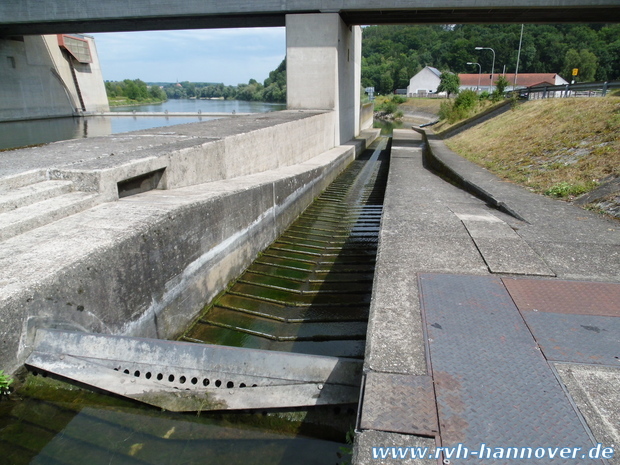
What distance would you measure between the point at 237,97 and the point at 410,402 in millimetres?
114325

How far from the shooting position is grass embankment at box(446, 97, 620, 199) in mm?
8062

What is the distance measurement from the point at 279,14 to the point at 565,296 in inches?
684

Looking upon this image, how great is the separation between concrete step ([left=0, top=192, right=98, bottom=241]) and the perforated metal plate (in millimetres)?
3628

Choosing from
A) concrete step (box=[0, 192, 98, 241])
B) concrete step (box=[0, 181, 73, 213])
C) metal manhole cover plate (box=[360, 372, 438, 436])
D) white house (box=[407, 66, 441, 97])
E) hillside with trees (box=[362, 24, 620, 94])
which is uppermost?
hillside with trees (box=[362, 24, 620, 94])

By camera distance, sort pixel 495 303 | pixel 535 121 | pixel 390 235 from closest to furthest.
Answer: pixel 495 303, pixel 390 235, pixel 535 121

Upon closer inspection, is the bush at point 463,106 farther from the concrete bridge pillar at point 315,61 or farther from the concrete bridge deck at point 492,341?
the concrete bridge deck at point 492,341

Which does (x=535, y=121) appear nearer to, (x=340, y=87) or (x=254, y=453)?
(x=340, y=87)

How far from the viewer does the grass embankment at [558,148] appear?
8.06m

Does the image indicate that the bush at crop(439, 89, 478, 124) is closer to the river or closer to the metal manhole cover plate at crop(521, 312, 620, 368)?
the river

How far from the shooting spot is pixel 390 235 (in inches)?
204

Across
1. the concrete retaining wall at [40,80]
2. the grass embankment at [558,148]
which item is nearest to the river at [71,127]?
the concrete retaining wall at [40,80]

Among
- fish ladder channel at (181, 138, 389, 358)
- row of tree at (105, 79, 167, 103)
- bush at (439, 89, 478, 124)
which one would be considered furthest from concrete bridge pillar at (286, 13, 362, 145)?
row of tree at (105, 79, 167, 103)

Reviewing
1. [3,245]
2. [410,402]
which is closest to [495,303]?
[410,402]

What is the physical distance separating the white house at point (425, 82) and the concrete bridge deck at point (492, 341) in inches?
3977
